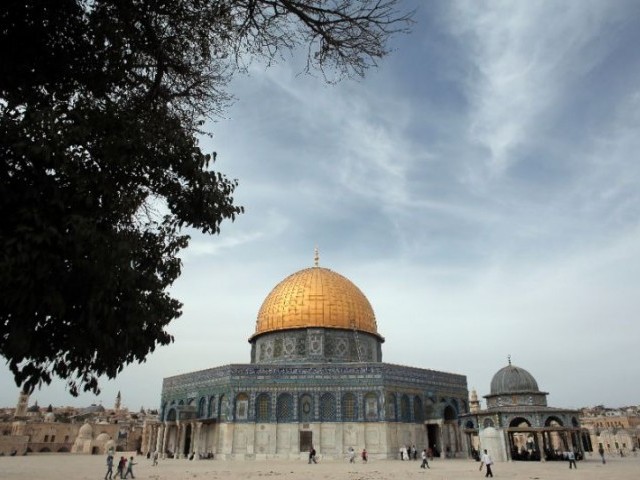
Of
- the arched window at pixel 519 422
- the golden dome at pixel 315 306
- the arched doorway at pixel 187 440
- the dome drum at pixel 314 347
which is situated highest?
the golden dome at pixel 315 306

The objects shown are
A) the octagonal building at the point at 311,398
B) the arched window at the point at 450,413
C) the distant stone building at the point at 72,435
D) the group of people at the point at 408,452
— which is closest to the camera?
the group of people at the point at 408,452

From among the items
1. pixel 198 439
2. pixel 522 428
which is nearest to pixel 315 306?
pixel 198 439

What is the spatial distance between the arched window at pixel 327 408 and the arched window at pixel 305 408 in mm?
620

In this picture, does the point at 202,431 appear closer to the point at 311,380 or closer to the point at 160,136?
the point at 311,380

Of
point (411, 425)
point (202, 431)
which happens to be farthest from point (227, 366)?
point (411, 425)

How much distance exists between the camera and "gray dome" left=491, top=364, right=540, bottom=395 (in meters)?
34.2

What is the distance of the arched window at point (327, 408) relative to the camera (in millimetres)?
27786

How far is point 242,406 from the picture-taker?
92.7ft

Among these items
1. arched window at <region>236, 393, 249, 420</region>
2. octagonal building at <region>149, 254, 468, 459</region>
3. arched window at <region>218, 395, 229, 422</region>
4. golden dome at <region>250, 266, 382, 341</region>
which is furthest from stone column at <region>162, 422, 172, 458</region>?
golden dome at <region>250, 266, 382, 341</region>

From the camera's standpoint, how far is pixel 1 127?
496cm

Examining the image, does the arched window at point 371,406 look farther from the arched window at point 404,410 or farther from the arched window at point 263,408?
the arched window at point 263,408

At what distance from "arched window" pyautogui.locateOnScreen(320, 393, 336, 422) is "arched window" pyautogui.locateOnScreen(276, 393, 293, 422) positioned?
1.75 meters

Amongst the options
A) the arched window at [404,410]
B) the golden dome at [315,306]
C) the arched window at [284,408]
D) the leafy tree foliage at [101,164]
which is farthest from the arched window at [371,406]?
the leafy tree foliage at [101,164]

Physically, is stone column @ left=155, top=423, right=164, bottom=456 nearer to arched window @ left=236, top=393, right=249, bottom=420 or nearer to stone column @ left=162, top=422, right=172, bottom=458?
stone column @ left=162, top=422, right=172, bottom=458
